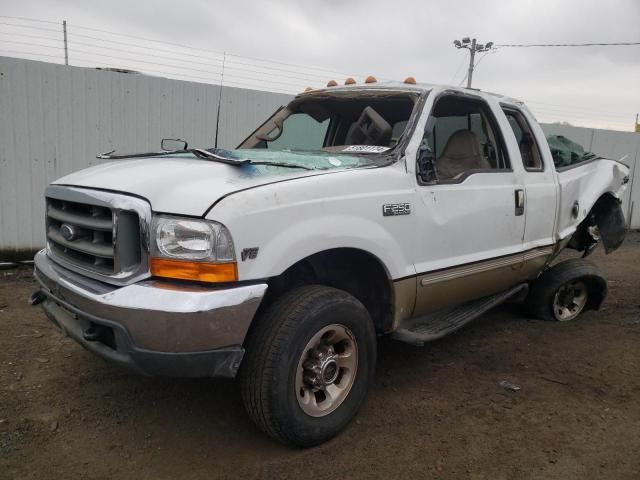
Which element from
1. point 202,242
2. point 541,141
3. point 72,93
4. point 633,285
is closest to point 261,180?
point 202,242

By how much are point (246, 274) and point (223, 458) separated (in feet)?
3.38

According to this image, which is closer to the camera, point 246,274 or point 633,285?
point 246,274

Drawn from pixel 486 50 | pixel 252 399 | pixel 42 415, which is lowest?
pixel 42 415

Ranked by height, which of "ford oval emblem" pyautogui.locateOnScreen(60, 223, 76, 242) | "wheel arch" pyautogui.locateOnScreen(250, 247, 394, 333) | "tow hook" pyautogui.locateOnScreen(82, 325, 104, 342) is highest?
"ford oval emblem" pyautogui.locateOnScreen(60, 223, 76, 242)

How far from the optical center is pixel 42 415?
3.04 metres

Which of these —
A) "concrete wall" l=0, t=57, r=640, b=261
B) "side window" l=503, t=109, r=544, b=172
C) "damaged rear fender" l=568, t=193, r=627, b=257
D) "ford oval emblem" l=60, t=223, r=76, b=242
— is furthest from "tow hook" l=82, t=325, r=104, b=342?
"concrete wall" l=0, t=57, r=640, b=261

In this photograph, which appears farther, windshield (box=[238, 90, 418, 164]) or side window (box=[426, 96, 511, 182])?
side window (box=[426, 96, 511, 182])

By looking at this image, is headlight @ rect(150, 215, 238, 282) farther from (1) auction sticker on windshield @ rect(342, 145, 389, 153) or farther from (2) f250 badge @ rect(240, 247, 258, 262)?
(1) auction sticker on windshield @ rect(342, 145, 389, 153)

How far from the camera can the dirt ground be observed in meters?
2.61

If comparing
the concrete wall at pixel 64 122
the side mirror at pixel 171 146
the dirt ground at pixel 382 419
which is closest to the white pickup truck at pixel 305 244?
the dirt ground at pixel 382 419

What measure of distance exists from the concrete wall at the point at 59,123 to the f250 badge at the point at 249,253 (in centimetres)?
518

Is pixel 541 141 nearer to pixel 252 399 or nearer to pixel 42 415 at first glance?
pixel 252 399

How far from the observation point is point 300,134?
4148mm

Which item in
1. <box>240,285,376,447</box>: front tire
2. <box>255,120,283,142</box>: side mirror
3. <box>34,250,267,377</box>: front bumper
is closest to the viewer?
<box>34,250,267,377</box>: front bumper
